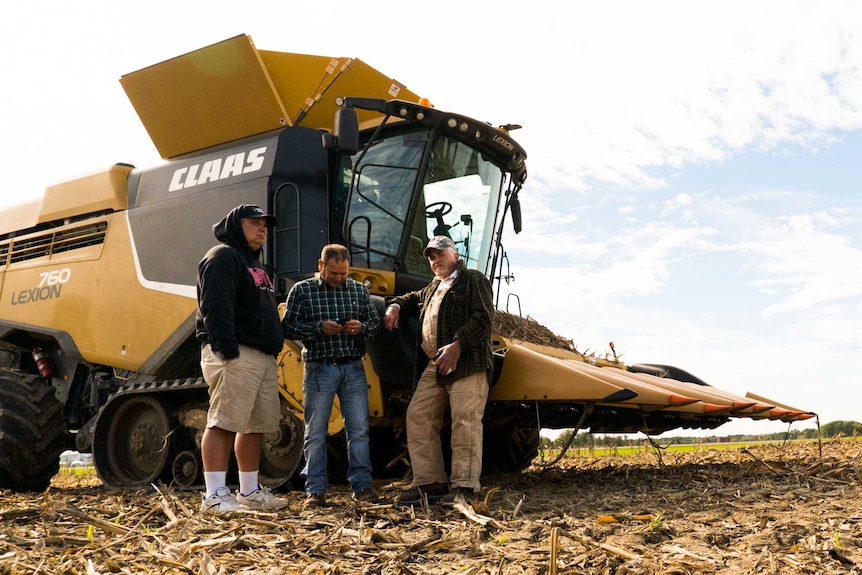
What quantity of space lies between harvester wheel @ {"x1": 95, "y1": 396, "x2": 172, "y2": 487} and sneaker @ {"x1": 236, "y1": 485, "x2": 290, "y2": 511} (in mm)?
2248

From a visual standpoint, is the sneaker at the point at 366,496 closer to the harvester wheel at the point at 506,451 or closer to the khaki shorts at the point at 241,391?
the khaki shorts at the point at 241,391

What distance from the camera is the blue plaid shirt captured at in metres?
5.26

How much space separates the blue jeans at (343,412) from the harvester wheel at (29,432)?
3793mm

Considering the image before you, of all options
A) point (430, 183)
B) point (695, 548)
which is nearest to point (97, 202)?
point (430, 183)

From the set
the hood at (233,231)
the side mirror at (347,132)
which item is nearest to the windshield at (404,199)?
the side mirror at (347,132)

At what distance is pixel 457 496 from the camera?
4809 millimetres

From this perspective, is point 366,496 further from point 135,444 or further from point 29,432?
point 29,432

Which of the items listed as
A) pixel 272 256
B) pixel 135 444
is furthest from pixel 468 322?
pixel 135 444

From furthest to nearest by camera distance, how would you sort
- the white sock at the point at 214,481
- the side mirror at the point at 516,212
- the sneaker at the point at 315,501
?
the side mirror at the point at 516,212, the sneaker at the point at 315,501, the white sock at the point at 214,481

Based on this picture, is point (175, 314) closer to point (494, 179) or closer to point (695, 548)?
point (494, 179)

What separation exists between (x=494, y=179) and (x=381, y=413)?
247cm

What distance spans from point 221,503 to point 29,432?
3.87 m

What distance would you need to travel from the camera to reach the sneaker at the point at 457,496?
187 inches

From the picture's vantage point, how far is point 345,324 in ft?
17.1
